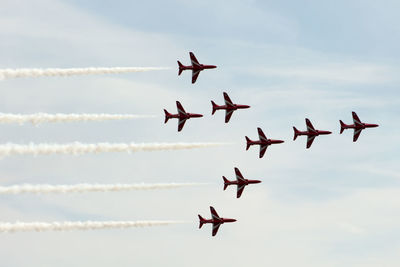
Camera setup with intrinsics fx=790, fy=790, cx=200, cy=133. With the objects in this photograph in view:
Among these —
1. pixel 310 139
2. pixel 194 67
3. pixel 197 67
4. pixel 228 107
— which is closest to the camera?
pixel 194 67

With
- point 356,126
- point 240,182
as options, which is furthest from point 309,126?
point 240,182

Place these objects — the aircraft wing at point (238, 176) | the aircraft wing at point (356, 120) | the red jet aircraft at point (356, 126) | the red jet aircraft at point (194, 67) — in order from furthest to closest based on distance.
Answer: the aircraft wing at point (238, 176) → the aircraft wing at point (356, 120) → the red jet aircraft at point (356, 126) → the red jet aircraft at point (194, 67)

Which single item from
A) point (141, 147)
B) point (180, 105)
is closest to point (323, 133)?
point (180, 105)

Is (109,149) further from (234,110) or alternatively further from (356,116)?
(356,116)

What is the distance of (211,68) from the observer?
183 m

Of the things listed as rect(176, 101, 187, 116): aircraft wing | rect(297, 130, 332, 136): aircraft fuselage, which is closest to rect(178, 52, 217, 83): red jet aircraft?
rect(176, 101, 187, 116): aircraft wing

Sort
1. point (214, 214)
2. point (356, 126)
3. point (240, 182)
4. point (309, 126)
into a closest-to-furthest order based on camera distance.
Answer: point (356, 126)
point (309, 126)
point (214, 214)
point (240, 182)

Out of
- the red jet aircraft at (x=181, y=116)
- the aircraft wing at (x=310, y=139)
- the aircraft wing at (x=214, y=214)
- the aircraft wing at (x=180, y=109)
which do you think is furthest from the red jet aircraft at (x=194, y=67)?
the aircraft wing at (x=214, y=214)

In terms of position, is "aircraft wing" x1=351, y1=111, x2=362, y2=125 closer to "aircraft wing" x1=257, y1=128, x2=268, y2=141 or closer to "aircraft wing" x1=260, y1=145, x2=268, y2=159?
"aircraft wing" x1=257, y1=128, x2=268, y2=141

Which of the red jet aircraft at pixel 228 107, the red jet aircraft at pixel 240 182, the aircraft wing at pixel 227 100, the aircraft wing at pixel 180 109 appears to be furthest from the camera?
the red jet aircraft at pixel 240 182

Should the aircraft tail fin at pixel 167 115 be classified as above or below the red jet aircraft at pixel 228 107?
below

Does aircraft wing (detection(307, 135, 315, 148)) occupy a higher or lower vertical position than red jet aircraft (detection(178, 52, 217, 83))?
lower

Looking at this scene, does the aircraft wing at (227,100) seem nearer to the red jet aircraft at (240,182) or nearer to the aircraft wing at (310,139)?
the red jet aircraft at (240,182)

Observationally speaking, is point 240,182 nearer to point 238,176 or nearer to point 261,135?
point 238,176
